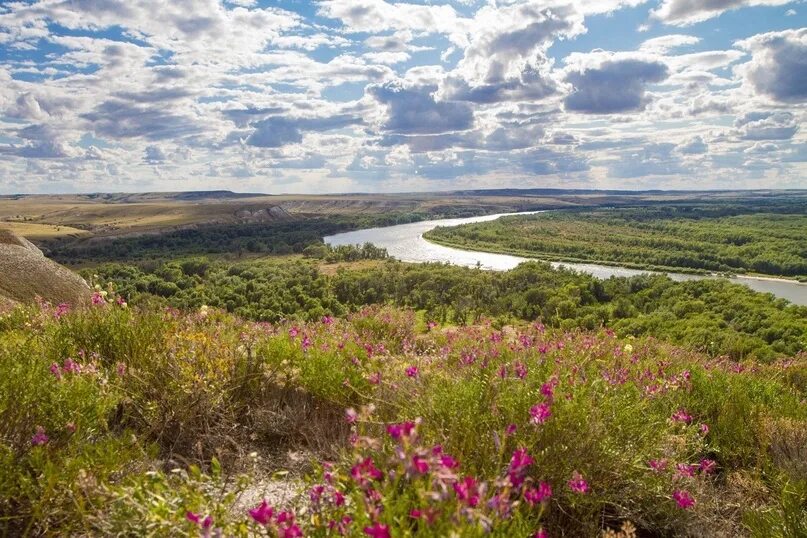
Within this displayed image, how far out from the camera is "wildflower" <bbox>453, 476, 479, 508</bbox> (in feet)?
5.90

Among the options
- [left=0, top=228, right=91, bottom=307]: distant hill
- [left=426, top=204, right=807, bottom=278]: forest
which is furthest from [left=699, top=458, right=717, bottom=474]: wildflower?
[left=426, top=204, right=807, bottom=278]: forest

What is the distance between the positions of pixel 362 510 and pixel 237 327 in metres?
5.11

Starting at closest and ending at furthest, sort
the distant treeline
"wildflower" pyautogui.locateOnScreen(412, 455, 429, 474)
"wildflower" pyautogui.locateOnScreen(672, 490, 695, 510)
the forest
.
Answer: "wildflower" pyautogui.locateOnScreen(412, 455, 429, 474)
"wildflower" pyautogui.locateOnScreen(672, 490, 695, 510)
the distant treeline
the forest

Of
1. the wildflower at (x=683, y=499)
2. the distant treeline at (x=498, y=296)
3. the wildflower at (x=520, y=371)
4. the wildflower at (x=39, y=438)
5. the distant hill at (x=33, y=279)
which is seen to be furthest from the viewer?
the distant treeline at (x=498, y=296)

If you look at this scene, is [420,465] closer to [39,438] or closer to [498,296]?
[39,438]

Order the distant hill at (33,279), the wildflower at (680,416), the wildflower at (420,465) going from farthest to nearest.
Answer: the distant hill at (33,279), the wildflower at (680,416), the wildflower at (420,465)

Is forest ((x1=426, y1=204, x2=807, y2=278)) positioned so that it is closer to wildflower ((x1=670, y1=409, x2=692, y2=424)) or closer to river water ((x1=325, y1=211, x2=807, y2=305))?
river water ((x1=325, y1=211, x2=807, y2=305))

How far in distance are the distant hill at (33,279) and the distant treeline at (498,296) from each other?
1471 inches

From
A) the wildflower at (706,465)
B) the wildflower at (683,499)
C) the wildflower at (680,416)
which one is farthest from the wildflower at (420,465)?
the wildflower at (680,416)

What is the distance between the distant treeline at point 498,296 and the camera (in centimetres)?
5181

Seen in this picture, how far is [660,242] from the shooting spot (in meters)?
129

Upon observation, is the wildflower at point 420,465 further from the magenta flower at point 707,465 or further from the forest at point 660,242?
the forest at point 660,242

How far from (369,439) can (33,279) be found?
33.4 ft

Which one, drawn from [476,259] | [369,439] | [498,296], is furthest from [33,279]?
[476,259]
